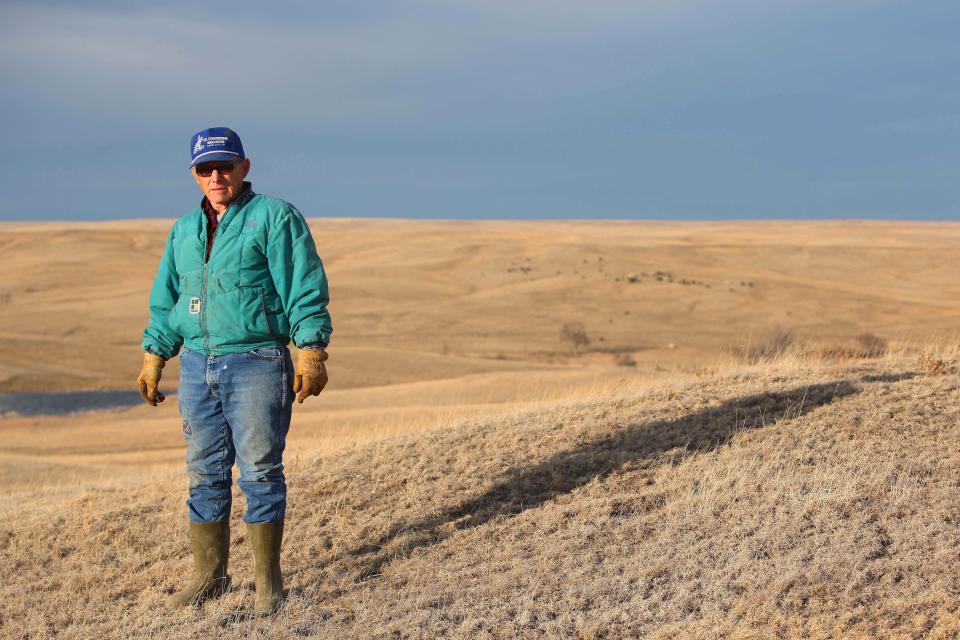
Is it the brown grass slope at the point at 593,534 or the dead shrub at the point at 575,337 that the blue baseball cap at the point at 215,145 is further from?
the dead shrub at the point at 575,337

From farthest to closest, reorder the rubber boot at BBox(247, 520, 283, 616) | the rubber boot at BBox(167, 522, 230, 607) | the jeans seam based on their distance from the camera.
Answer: the rubber boot at BBox(167, 522, 230, 607)
the jeans seam
the rubber boot at BBox(247, 520, 283, 616)

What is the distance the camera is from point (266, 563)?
5.13m

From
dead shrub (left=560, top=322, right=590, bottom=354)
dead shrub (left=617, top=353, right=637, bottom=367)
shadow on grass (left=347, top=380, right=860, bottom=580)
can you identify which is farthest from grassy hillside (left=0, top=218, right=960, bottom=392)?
shadow on grass (left=347, top=380, right=860, bottom=580)

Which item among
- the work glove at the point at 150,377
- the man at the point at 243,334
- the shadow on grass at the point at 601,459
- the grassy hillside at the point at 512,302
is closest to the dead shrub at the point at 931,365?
the shadow on grass at the point at 601,459

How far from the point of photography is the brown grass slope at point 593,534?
4.67 meters

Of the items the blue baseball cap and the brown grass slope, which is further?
the blue baseball cap

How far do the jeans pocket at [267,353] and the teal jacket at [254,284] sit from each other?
3 centimetres

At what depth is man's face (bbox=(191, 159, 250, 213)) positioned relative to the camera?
16.8 feet

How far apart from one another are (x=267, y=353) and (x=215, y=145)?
1.06 m

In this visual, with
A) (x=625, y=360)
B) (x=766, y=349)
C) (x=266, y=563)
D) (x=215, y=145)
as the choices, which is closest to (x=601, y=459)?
(x=266, y=563)

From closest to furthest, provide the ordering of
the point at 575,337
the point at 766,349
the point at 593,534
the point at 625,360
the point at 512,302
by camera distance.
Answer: the point at 593,534 → the point at 766,349 → the point at 625,360 → the point at 575,337 → the point at 512,302

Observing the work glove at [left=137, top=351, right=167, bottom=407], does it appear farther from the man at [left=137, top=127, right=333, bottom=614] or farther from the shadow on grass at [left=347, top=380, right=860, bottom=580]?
the shadow on grass at [left=347, top=380, right=860, bottom=580]

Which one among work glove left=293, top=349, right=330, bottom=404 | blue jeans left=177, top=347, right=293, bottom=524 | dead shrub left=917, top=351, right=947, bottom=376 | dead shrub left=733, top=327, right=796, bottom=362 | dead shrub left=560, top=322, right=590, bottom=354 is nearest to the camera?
work glove left=293, top=349, right=330, bottom=404

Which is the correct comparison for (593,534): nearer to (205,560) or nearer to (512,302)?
(205,560)
